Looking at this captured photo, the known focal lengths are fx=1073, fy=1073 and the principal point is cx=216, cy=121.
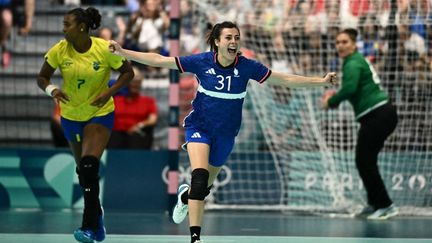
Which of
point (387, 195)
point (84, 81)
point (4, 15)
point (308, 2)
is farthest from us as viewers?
point (4, 15)

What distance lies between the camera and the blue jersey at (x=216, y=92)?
9.34 meters

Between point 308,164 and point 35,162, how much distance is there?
3.75 m

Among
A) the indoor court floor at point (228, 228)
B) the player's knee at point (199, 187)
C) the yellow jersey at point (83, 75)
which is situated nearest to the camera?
the player's knee at point (199, 187)

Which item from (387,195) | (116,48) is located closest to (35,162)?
(387,195)

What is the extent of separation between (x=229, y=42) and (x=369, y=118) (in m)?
4.76

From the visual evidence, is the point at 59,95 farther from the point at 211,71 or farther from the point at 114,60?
the point at 211,71

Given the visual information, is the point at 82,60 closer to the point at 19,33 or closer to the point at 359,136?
the point at 359,136

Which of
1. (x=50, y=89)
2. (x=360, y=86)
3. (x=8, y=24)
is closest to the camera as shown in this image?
(x=50, y=89)

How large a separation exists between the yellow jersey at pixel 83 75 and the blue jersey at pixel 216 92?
0.98 meters

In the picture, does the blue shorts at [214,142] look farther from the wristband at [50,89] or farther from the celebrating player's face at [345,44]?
the celebrating player's face at [345,44]

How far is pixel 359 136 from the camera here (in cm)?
1352

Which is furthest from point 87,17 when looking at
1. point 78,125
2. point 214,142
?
point 214,142

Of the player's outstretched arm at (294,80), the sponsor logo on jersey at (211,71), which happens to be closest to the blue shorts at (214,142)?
the sponsor logo on jersey at (211,71)

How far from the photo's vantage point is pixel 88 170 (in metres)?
9.77
